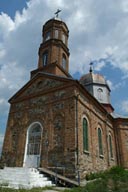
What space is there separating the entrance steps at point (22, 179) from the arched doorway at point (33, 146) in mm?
2297

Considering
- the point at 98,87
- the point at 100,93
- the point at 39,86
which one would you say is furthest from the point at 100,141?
the point at 98,87

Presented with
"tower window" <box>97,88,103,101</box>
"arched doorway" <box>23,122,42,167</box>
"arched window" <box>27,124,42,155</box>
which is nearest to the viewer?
"arched doorway" <box>23,122,42,167</box>

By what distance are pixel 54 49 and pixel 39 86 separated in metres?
5.07

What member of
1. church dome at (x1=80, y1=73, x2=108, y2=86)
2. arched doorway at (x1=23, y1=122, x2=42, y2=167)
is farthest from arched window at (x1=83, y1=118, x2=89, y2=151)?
church dome at (x1=80, y1=73, x2=108, y2=86)

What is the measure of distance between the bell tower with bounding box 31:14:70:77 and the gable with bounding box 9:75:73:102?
1.75m

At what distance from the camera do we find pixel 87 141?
1550 cm

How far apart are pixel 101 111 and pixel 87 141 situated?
566 cm

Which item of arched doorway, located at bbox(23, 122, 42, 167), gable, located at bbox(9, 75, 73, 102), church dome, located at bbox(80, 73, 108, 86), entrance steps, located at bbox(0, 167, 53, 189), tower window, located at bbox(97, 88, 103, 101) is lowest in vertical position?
entrance steps, located at bbox(0, 167, 53, 189)

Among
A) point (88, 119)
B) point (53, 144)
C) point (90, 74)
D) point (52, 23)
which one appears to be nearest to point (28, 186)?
point (53, 144)

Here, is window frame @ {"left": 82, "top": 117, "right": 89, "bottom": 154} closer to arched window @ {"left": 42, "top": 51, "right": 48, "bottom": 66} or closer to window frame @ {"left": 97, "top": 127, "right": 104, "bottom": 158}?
window frame @ {"left": 97, "top": 127, "right": 104, "bottom": 158}

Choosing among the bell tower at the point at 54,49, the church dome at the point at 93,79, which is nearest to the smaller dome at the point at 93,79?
the church dome at the point at 93,79

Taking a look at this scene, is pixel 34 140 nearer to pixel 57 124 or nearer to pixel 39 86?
pixel 57 124

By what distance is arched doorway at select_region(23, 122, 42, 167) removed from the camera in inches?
591

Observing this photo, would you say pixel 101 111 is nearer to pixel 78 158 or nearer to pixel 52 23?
pixel 78 158
